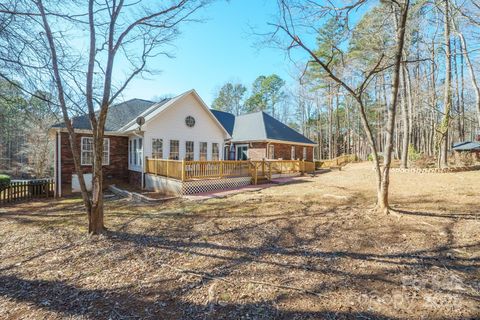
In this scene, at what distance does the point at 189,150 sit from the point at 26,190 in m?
7.72

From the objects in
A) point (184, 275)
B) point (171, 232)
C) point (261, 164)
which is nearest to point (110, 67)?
point (171, 232)

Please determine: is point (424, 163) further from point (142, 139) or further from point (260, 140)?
point (142, 139)

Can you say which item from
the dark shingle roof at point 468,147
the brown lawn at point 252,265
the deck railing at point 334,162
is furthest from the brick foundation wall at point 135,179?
the dark shingle roof at point 468,147

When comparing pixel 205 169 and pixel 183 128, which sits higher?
pixel 183 128

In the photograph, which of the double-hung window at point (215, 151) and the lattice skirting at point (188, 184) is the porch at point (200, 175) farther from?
the double-hung window at point (215, 151)

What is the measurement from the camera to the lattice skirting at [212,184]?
31.8 ft

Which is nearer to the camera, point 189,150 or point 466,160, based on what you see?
point 189,150

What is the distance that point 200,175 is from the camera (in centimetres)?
1014

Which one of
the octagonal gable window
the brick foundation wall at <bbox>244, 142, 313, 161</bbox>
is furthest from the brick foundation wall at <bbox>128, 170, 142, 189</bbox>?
the brick foundation wall at <bbox>244, 142, 313, 161</bbox>

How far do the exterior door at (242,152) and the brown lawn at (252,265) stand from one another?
12.7 meters

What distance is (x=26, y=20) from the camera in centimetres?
534

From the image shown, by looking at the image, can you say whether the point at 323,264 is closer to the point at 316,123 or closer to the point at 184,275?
the point at 184,275

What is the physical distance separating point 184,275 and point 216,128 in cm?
1177

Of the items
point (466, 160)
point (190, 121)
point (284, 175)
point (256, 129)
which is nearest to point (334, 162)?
point (466, 160)
